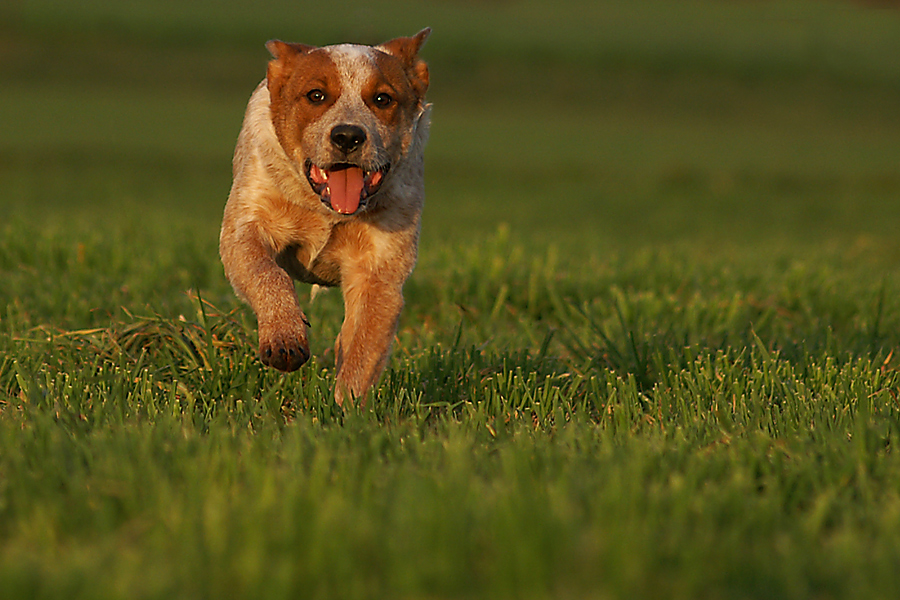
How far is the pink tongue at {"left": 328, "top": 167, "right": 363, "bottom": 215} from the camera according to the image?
430 centimetres

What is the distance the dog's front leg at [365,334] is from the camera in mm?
4164

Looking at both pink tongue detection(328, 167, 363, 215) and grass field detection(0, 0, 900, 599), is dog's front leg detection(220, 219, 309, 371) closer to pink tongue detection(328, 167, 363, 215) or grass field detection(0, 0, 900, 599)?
grass field detection(0, 0, 900, 599)

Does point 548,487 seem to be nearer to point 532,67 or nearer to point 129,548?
point 129,548

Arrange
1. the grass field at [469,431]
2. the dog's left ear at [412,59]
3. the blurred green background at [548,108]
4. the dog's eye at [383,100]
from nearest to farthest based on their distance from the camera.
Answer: the grass field at [469,431], the dog's eye at [383,100], the dog's left ear at [412,59], the blurred green background at [548,108]

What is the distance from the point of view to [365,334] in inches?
170

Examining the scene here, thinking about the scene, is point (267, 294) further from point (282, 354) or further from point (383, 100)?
point (383, 100)

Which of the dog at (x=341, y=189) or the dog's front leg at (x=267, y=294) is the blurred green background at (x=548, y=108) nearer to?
the dog at (x=341, y=189)

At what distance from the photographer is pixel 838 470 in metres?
3.03

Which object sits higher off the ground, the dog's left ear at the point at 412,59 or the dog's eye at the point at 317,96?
the dog's left ear at the point at 412,59

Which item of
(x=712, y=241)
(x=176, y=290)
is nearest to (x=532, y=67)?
(x=712, y=241)

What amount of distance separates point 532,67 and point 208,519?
1783 inches

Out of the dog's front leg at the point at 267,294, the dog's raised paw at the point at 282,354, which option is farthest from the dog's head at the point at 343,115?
the dog's raised paw at the point at 282,354

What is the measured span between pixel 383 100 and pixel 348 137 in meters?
0.37

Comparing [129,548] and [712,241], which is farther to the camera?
[712,241]
